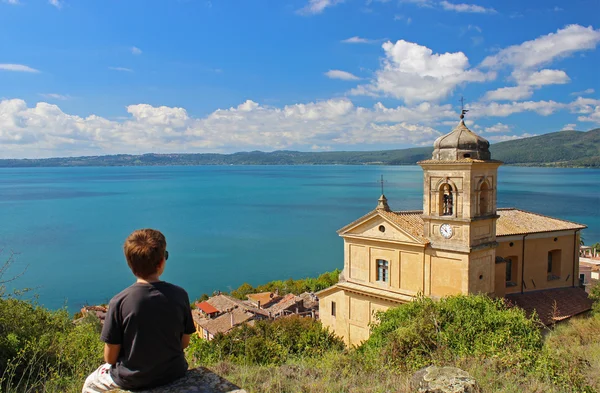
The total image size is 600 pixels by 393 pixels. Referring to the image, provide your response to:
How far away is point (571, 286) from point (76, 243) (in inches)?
2391

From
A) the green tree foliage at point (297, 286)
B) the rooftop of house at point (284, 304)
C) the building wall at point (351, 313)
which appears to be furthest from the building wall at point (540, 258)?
the green tree foliage at point (297, 286)

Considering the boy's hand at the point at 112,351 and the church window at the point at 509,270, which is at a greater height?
the boy's hand at the point at 112,351

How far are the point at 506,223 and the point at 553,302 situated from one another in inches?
143

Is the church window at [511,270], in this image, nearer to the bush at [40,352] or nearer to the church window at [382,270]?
the church window at [382,270]

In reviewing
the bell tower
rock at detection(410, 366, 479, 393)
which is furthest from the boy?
the bell tower

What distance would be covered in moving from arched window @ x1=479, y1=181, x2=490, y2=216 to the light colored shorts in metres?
15.4

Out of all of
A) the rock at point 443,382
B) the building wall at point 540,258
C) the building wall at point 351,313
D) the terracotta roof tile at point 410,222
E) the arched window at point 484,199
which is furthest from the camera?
the building wall at point 540,258

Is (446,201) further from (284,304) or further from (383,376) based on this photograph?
(284,304)

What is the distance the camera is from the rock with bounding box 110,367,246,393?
364 centimetres

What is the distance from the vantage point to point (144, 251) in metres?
3.52

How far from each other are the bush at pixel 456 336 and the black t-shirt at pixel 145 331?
16.6 ft

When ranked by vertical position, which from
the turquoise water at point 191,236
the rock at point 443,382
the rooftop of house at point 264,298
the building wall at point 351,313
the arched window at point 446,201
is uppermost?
the arched window at point 446,201

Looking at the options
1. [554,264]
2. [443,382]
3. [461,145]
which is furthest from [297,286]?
[443,382]

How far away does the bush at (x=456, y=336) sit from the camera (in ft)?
25.8
